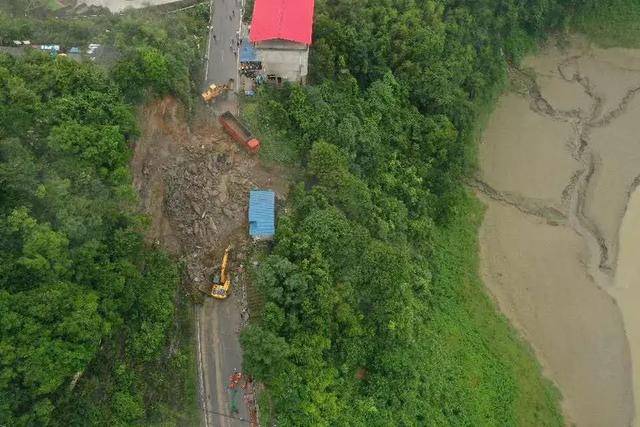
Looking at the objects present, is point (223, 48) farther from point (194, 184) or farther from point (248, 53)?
point (194, 184)

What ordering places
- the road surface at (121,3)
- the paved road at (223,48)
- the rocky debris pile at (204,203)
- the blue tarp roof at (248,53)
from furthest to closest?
1. the road surface at (121,3)
2. the blue tarp roof at (248,53)
3. the paved road at (223,48)
4. the rocky debris pile at (204,203)

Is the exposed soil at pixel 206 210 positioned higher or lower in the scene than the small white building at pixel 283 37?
lower

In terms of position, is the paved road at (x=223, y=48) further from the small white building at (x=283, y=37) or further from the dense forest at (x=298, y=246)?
the small white building at (x=283, y=37)

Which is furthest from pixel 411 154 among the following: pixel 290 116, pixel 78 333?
pixel 78 333

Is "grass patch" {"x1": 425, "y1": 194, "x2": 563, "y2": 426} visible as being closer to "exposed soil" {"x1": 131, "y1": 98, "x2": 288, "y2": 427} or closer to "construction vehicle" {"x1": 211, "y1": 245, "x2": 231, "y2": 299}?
"exposed soil" {"x1": 131, "y1": 98, "x2": 288, "y2": 427}

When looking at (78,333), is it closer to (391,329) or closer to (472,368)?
(391,329)

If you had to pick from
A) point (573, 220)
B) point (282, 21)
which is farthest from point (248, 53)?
point (573, 220)

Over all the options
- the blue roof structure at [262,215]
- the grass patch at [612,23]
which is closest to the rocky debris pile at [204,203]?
the blue roof structure at [262,215]
